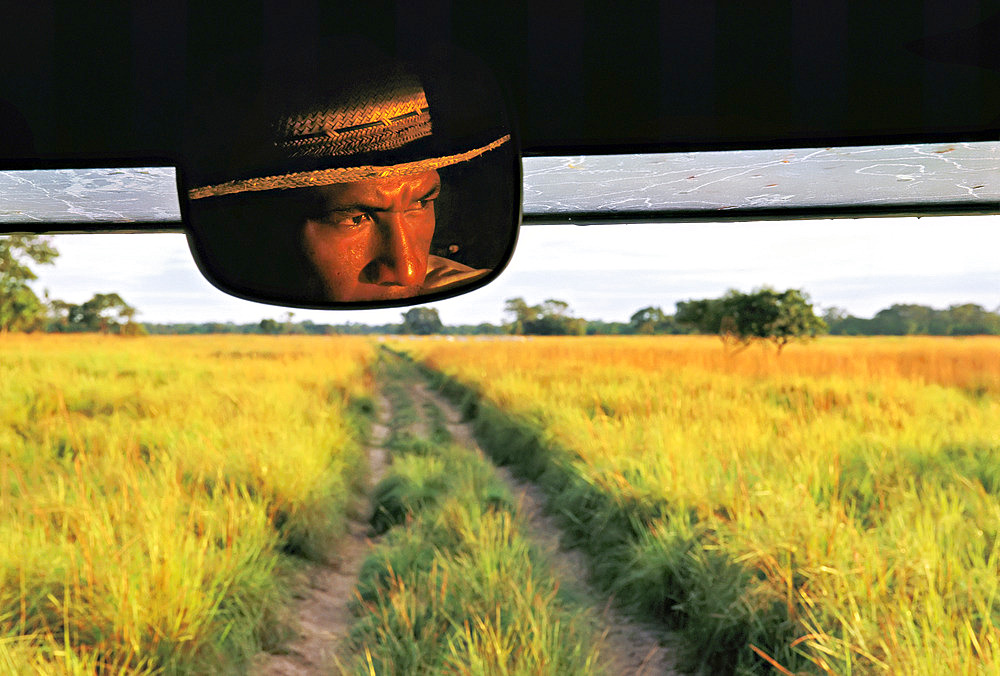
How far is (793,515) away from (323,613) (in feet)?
9.11

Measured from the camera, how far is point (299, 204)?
2.73ft

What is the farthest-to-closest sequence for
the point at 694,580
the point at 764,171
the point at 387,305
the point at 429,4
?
1. the point at 694,580
2. the point at 764,171
3. the point at 429,4
4. the point at 387,305

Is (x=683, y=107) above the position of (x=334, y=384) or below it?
above

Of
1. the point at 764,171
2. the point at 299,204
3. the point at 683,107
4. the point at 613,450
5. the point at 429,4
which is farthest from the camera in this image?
the point at 613,450

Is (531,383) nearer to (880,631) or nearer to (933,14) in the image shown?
(880,631)

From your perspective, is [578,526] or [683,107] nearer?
[683,107]

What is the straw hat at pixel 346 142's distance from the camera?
762 mm

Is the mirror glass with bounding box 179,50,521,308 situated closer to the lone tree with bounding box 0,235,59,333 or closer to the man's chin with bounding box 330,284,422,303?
the man's chin with bounding box 330,284,422,303

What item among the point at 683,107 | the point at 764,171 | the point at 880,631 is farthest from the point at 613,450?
the point at 683,107

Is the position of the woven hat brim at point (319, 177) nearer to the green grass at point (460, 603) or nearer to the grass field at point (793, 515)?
the green grass at point (460, 603)

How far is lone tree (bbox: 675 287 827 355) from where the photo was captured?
21859 millimetres

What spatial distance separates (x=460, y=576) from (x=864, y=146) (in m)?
2.67

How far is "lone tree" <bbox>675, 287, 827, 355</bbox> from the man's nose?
22.7m

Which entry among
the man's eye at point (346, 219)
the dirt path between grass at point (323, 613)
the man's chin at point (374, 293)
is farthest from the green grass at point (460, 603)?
the man's eye at point (346, 219)
